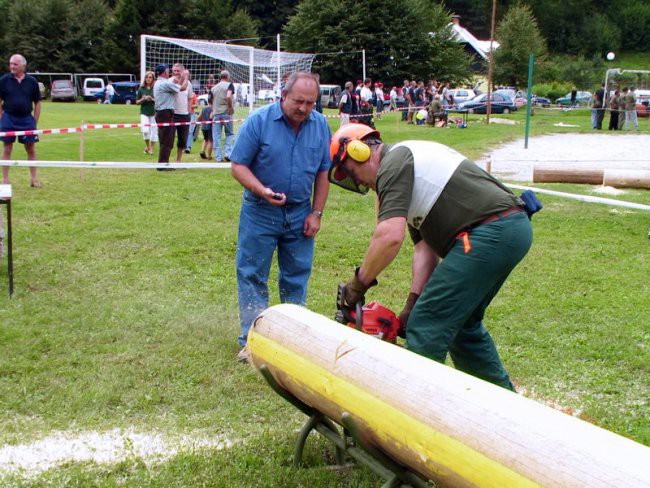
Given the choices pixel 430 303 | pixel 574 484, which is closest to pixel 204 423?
pixel 430 303

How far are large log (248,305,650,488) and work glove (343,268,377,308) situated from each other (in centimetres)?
28

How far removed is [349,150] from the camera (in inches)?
147

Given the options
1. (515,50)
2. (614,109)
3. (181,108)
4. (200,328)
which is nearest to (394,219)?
(200,328)

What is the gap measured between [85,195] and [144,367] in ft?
22.7

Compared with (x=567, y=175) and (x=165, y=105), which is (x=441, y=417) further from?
(x=165, y=105)

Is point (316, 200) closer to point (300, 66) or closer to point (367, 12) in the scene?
point (300, 66)

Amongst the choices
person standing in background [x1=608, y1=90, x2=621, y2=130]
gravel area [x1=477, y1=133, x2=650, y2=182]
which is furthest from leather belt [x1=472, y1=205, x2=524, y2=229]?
person standing in background [x1=608, y1=90, x2=621, y2=130]

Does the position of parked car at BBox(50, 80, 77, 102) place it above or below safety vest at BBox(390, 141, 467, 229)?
above


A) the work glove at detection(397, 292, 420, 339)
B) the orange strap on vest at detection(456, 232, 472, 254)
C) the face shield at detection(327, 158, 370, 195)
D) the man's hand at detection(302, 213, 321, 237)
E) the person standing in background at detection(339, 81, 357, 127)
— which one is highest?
the person standing in background at detection(339, 81, 357, 127)

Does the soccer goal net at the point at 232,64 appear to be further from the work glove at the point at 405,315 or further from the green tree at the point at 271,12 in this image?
the green tree at the point at 271,12

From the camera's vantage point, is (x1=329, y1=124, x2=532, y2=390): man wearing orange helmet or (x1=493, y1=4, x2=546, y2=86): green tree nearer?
(x1=329, y1=124, x2=532, y2=390): man wearing orange helmet

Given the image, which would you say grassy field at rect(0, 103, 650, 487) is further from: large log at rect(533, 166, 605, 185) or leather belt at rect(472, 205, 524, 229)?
large log at rect(533, 166, 605, 185)

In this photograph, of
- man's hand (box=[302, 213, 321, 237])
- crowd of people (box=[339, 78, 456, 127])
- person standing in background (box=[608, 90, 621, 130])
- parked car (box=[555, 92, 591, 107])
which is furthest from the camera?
parked car (box=[555, 92, 591, 107])

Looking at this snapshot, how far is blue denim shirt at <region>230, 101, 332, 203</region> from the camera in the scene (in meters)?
4.89
